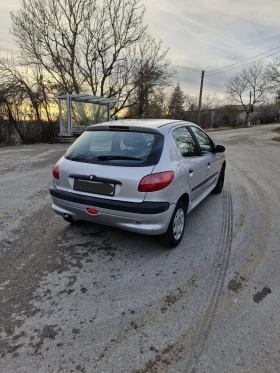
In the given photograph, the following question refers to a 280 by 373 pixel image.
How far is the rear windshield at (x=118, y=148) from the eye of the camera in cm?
298

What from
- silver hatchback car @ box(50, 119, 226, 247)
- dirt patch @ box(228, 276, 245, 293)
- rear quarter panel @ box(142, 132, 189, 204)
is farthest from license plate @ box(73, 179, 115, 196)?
dirt patch @ box(228, 276, 245, 293)

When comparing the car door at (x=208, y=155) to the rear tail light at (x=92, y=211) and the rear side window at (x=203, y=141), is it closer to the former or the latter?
the rear side window at (x=203, y=141)

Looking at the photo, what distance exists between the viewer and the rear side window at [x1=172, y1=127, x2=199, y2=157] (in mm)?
3456

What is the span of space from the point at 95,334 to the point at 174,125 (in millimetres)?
2740

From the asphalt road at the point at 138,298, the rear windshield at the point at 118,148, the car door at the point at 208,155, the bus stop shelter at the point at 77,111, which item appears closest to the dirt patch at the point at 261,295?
the asphalt road at the point at 138,298

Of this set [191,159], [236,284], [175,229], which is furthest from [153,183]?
[236,284]

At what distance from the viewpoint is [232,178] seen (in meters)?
7.18

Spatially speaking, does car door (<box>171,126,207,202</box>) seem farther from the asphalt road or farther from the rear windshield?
the asphalt road

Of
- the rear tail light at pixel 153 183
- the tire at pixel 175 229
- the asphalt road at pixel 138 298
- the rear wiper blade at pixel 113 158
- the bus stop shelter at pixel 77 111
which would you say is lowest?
the asphalt road at pixel 138 298

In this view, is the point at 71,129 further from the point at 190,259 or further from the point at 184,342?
the point at 184,342

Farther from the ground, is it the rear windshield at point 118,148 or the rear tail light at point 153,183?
the rear windshield at point 118,148

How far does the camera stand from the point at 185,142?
3721 mm

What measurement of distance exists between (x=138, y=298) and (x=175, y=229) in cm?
111

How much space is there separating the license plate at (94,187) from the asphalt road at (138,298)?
2.62 ft
